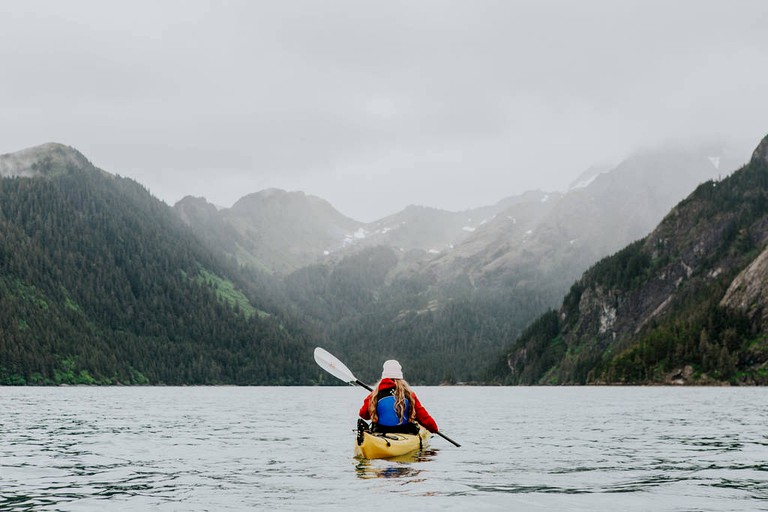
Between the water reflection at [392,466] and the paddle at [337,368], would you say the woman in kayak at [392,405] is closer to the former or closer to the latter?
the water reflection at [392,466]

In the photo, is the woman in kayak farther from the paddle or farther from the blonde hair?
the paddle

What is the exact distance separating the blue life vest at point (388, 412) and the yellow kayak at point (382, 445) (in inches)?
21.2

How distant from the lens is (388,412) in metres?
28.9

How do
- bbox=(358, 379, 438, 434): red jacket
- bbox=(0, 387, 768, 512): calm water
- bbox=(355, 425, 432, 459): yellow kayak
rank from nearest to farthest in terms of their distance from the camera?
bbox=(0, 387, 768, 512): calm water
bbox=(355, 425, 432, 459): yellow kayak
bbox=(358, 379, 438, 434): red jacket

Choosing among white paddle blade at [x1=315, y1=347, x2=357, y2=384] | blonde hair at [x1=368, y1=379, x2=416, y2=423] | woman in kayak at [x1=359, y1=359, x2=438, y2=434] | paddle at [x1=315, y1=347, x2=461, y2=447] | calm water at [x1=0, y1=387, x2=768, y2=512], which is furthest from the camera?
white paddle blade at [x1=315, y1=347, x2=357, y2=384]

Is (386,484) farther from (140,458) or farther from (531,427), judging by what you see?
(531,427)

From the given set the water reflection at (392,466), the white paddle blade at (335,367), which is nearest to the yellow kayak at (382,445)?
the water reflection at (392,466)

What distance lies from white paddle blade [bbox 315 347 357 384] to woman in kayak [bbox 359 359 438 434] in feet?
26.8

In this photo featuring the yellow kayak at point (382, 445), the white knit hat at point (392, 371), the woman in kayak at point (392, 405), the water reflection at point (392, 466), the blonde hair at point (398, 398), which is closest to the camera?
the water reflection at point (392, 466)

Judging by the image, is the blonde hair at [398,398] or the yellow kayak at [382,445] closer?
the yellow kayak at [382,445]

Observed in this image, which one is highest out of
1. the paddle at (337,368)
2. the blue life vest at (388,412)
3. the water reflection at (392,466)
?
the paddle at (337,368)

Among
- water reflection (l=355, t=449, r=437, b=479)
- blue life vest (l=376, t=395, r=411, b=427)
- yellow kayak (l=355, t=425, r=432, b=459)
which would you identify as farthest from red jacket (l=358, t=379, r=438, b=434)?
water reflection (l=355, t=449, r=437, b=479)

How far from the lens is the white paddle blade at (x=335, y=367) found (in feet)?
125

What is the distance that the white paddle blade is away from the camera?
38.1m
